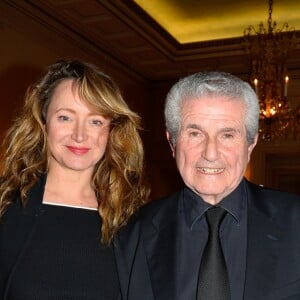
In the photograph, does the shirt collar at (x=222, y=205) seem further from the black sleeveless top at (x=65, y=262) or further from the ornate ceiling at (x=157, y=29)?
the ornate ceiling at (x=157, y=29)

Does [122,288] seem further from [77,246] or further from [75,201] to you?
[75,201]

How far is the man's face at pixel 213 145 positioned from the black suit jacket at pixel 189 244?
175 mm

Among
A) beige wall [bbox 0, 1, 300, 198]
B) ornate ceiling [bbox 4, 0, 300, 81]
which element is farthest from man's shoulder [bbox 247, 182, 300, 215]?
ornate ceiling [bbox 4, 0, 300, 81]

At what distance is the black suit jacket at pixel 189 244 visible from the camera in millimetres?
1563

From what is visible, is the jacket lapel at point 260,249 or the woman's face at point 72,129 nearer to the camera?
the jacket lapel at point 260,249

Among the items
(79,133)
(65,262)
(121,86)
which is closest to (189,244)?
(65,262)

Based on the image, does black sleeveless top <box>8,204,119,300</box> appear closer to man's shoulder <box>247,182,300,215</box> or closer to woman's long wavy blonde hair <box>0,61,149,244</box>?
woman's long wavy blonde hair <box>0,61,149,244</box>

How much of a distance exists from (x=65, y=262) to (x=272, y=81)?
11.2 feet

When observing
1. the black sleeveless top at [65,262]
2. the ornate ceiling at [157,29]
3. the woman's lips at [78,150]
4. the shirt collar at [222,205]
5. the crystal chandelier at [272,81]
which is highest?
the ornate ceiling at [157,29]

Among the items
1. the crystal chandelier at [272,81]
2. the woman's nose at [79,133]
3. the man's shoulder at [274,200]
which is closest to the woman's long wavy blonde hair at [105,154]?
the woman's nose at [79,133]

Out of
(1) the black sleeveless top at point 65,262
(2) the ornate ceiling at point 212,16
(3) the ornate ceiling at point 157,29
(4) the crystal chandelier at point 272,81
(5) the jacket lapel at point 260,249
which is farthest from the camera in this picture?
(2) the ornate ceiling at point 212,16

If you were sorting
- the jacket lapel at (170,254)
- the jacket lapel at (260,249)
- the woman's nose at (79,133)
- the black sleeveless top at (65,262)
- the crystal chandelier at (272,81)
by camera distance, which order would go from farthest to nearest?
→ the crystal chandelier at (272,81)
the woman's nose at (79,133)
the black sleeveless top at (65,262)
the jacket lapel at (170,254)
the jacket lapel at (260,249)

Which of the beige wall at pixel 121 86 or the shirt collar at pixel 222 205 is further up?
the beige wall at pixel 121 86

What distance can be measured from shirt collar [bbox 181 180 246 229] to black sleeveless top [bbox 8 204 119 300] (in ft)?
1.36
